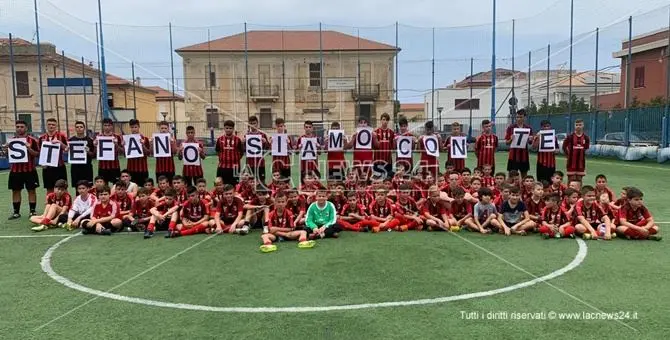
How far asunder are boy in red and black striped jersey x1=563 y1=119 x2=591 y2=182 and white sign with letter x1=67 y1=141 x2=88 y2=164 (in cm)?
931

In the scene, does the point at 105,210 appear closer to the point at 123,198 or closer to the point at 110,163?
the point at 123,198

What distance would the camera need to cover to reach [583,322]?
161 inches

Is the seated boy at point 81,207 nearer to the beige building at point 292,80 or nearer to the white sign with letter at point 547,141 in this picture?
the white sign with letter at point 547,141

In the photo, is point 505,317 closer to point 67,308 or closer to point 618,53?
point 67,308

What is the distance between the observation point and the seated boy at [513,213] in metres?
7.57

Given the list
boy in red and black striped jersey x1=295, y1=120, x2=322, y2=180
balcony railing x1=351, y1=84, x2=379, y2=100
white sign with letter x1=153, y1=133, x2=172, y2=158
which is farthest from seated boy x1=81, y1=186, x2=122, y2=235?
balcony railing x1=351, y1=84, x2=379, y2=100

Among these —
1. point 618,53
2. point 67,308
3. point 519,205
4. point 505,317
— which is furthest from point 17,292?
point 618,53

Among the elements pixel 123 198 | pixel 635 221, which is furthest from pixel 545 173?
pixel 123 198

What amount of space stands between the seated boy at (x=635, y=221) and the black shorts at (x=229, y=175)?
6590 millimetres

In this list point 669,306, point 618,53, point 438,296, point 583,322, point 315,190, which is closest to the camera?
point 583,322

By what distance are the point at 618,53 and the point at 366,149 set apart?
19399mm

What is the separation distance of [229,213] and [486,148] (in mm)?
5261

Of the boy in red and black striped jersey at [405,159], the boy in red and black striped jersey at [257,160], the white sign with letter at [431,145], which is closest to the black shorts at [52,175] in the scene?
the boy in red and black striped jersey at [257,160]

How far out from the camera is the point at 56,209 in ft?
28.3
